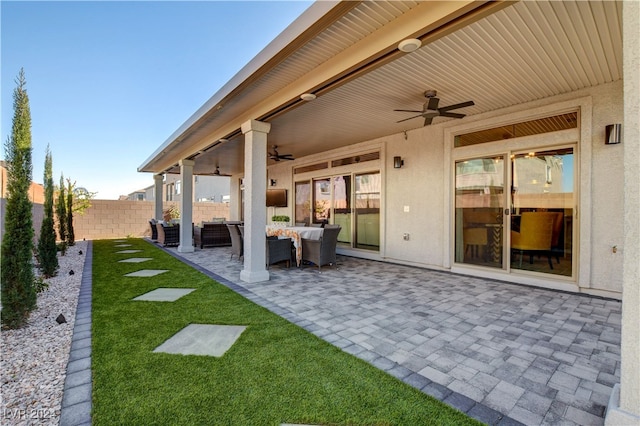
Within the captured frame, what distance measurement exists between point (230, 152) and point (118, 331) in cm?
665

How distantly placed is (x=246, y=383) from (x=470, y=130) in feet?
18.3

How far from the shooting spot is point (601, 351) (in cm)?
250

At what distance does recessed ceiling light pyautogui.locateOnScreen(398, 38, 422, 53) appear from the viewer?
2639 millimetres

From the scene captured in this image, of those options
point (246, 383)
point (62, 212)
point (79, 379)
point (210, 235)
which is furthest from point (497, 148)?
point (62, 212)

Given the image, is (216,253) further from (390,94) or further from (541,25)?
(541,25)

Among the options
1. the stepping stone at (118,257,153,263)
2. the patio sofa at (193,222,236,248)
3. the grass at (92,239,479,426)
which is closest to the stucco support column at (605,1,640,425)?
the grass at (92,239,479,426)

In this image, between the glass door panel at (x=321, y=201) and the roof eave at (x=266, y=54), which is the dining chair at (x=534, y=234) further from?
the glass door panel at (x=321, y=201)

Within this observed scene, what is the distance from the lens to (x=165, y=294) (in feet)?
13.6

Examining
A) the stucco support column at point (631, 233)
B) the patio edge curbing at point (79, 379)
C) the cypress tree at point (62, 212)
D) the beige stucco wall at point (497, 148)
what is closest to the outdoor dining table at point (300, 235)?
the beige stucco wall at point (497, 148)

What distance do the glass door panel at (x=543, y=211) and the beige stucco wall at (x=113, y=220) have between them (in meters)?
13.8

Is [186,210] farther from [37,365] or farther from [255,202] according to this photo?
[37,365]

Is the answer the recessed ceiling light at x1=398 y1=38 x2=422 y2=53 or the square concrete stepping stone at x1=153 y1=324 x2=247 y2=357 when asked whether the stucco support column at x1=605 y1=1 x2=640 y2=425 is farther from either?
the square concrete stepping stone at x1=153 y1=324 x2=247 y2=357

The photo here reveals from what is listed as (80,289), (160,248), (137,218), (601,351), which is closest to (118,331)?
(80,289)

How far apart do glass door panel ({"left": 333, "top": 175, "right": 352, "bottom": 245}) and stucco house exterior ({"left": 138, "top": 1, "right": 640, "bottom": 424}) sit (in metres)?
0.26
